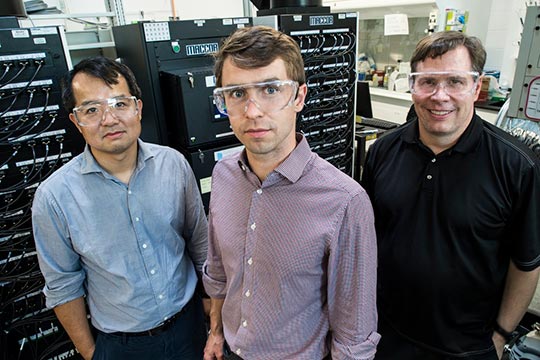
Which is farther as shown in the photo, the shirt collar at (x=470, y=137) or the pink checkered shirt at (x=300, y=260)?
the shirt collar at (x=470, y=137)

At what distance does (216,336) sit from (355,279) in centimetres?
61

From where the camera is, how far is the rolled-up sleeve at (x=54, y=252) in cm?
117

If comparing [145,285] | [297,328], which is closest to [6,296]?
[145,285]

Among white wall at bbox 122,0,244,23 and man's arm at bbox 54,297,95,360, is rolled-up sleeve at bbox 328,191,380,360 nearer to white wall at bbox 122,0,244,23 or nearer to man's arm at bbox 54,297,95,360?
man's arm at bbox 54,297,95,360

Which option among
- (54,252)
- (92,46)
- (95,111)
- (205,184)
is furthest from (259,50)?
(92,46)

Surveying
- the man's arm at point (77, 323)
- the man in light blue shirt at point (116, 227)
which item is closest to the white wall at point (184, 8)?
the man in light blue shirt at point (116, 227)

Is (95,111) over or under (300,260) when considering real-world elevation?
over

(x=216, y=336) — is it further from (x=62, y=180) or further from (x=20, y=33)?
(x=20, y=33)

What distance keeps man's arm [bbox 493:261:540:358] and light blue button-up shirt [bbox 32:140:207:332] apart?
3.63 ft

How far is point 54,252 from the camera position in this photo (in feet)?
3.92

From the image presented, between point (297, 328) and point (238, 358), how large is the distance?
0.23 metres

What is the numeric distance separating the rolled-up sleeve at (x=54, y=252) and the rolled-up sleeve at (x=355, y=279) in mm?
864

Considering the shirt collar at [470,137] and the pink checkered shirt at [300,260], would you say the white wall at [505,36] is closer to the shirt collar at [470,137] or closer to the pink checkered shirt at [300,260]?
the shirt collar at [470,137]

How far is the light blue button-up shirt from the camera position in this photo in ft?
3.92
